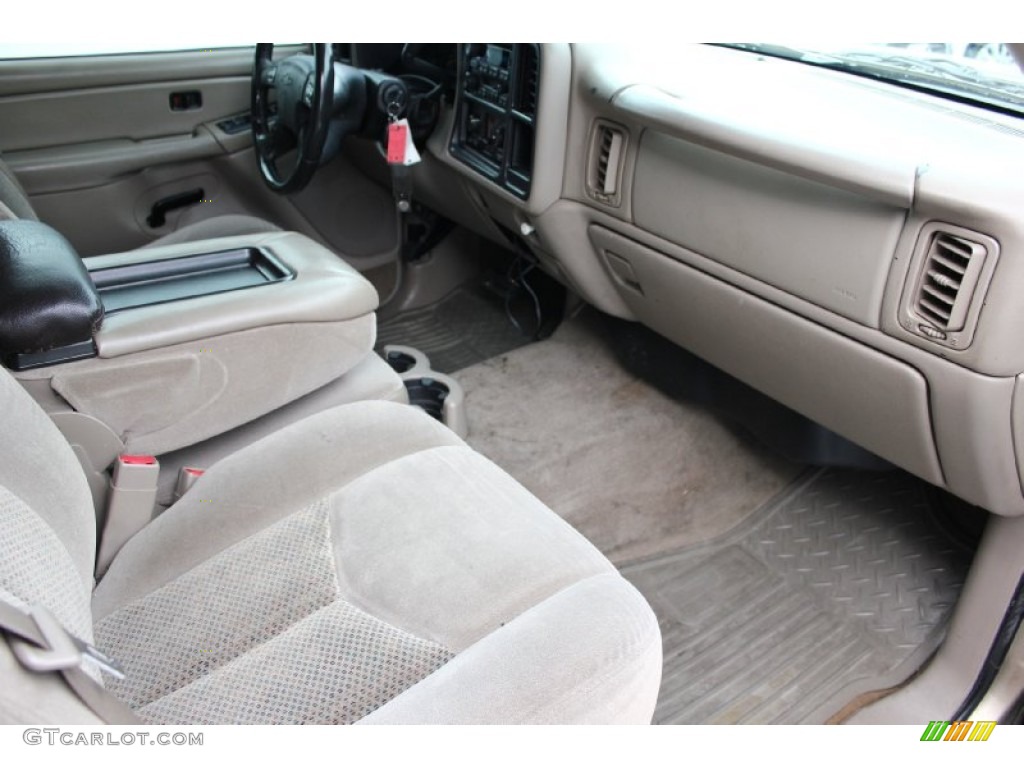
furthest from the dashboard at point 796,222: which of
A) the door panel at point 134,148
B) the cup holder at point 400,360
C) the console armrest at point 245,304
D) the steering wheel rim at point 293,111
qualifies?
the door panel at point 134,148

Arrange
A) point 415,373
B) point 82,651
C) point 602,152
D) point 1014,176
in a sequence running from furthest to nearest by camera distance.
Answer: point 415,373 < point 602,152 < point 1014,176 < point 82,651

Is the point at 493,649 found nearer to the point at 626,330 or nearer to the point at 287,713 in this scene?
the point at 287,713

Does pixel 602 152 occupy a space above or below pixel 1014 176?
below

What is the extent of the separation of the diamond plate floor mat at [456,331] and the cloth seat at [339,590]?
1.28 m

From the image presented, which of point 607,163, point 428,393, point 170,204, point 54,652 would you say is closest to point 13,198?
point 170,204

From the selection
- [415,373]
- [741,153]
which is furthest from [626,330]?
[741,153]

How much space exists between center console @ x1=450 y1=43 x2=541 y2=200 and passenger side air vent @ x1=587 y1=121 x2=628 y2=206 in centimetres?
14

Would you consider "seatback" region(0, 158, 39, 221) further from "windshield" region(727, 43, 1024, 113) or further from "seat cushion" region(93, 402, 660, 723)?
"windshield" region(727, 43, 1024, 113)

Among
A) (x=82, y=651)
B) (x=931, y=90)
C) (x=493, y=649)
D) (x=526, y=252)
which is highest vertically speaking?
(x=931, y=90)

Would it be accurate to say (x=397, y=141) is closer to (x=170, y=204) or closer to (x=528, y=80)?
(x=528, y=80)

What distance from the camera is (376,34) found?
1181 millimetres

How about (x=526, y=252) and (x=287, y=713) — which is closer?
(x=287, y=713)

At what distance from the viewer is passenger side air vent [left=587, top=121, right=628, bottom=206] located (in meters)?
1.73

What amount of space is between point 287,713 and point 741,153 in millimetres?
1008
